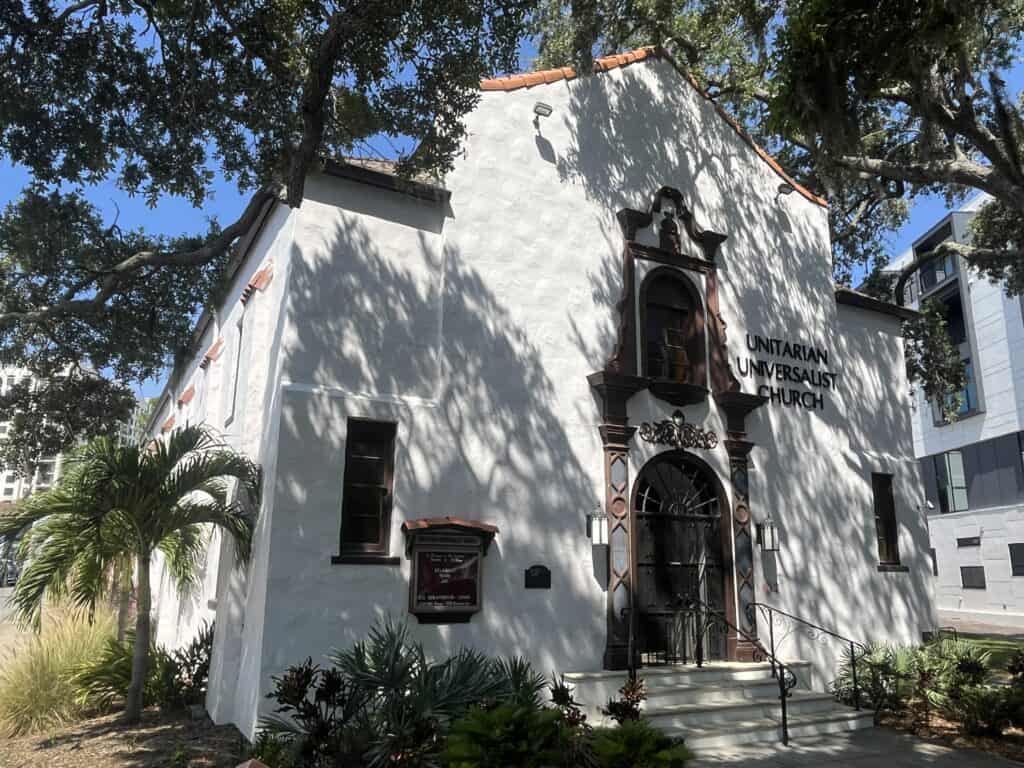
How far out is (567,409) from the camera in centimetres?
1153

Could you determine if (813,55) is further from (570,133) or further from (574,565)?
(574,565)

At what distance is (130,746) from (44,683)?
266 centimetres

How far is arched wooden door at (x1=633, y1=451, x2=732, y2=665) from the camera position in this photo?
38.3ft

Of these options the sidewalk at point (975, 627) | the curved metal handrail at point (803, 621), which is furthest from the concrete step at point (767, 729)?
the sidewalk at point (975, 627)

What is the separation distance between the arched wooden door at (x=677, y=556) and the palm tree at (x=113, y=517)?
5768 mm

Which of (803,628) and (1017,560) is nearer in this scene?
(803,628)

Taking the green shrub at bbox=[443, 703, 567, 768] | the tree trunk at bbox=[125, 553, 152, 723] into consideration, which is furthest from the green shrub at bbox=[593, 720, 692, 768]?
the tree trunk at bbox=[125, 553, 152, 723]

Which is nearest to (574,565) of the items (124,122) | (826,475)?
(826,475)

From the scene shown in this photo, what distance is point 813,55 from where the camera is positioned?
29.5 feet

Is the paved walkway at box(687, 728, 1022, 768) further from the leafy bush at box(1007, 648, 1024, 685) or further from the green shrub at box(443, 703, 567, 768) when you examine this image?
the green shrub at box(443, 703, 567, 768)

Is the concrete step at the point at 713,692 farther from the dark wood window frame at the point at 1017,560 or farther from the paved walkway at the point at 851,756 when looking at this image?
the dark wood window frame at the point at 1017,560

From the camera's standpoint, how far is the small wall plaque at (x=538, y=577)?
34.8ft

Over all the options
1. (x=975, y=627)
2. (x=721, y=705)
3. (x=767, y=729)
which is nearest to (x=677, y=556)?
(x=721, y=705)

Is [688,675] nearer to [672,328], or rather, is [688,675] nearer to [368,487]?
[368,487]
